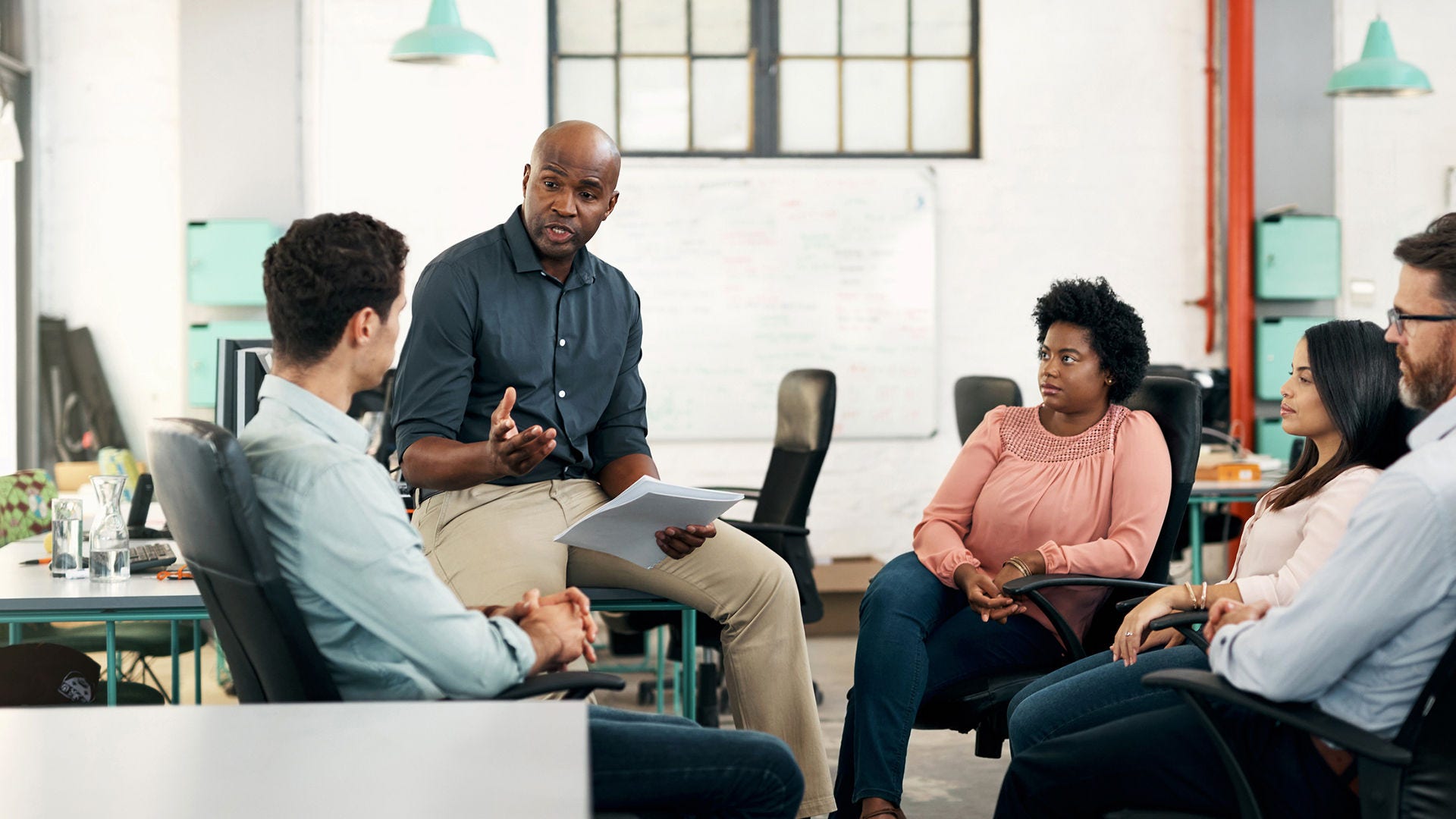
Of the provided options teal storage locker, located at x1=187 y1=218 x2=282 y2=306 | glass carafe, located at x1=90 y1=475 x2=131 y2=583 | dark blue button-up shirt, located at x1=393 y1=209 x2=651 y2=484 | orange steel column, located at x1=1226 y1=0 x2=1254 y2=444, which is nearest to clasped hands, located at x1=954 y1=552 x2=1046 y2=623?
dark blue button-up shirt, located at x1=393 y1=209 x2=651 y2=484

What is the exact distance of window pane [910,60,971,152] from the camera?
5.96 m

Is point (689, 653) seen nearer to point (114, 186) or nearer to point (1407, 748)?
point (1407, 748)

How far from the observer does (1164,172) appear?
6016mm

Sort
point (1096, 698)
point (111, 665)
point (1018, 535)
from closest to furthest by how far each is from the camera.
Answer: point (1096, 698)
point (111, 665)
point (1018, 535)

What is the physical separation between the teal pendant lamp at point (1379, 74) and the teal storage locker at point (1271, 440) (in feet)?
5.17

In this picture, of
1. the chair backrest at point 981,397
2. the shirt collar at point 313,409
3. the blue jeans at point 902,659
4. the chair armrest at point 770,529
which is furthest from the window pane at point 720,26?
the shirt collar at point 313,409

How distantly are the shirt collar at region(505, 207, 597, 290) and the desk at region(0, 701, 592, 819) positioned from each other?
145cm

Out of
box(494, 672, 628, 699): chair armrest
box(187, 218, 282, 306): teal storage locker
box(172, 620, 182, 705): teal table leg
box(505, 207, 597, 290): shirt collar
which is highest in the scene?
box(187, 218, 282, 306): teal storage locker

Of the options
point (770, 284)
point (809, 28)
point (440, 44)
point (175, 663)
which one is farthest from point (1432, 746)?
point (809, 28)

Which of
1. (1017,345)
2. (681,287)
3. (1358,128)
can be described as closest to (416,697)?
(681,287)

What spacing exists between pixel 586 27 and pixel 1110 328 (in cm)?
377

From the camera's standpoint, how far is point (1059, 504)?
2.66 m

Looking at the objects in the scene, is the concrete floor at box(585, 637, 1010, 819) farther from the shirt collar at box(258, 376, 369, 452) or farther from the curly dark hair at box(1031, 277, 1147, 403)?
the shirt collar at box(258, 376, 369, 452)

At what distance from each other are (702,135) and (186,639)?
3358mm
